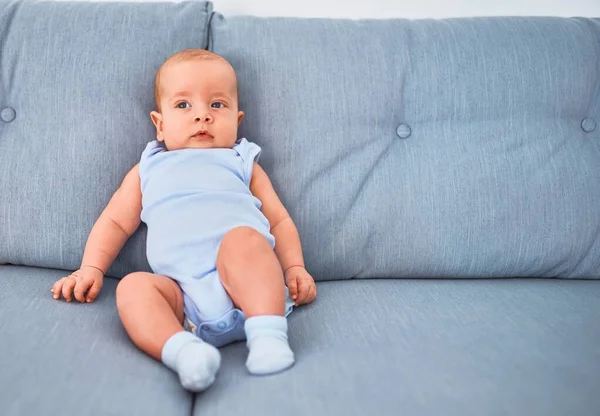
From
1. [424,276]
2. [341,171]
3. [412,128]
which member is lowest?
[424,276]

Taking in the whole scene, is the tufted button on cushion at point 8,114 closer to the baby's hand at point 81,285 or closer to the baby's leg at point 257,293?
the baby's hand at point 81,285

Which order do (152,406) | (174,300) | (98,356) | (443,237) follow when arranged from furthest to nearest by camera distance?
(443,237) < (174,300) < (98,356) < (152,406)

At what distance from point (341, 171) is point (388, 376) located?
1.97 ft

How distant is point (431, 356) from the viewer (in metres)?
1.11

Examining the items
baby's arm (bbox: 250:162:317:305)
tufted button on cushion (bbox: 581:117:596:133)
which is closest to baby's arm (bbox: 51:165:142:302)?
baby's arm (bbox: 250:162:317:305)

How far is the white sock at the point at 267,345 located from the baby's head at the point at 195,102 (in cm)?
49

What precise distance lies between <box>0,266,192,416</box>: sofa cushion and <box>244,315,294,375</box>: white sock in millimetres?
127

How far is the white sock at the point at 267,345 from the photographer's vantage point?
1055mm

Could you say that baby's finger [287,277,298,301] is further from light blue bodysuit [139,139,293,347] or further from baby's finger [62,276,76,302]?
baby's finger [62,276,76,302]

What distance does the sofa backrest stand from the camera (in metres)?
1.45

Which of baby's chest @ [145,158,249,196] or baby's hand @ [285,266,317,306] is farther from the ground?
baby's chest @ [145,158,249,196]

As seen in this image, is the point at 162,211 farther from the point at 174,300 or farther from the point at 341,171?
the point at 341,171

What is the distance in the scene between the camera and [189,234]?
132 cm

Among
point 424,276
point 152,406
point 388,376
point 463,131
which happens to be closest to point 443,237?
point 424,276
